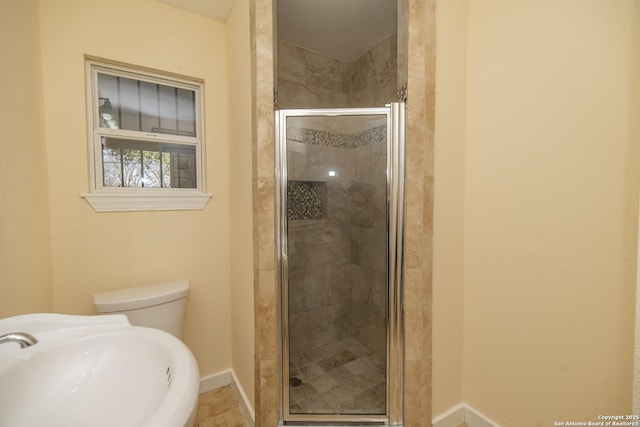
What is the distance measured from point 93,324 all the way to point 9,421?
0.27 meters

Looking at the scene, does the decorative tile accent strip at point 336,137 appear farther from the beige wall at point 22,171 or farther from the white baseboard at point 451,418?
the white baseboard at point 451,418

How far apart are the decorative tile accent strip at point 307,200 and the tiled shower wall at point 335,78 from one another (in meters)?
0.80

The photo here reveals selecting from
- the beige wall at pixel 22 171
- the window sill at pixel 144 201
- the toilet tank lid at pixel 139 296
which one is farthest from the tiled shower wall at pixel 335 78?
the toilet tank lid at pixel 139 296

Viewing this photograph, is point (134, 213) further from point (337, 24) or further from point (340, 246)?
point (337, 24)

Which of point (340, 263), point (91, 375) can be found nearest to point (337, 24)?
point (340, 263)

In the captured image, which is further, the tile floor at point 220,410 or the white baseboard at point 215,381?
the white baseboard at point 215,381

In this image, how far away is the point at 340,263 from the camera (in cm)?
207

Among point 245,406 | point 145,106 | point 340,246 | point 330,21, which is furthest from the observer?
point 340,246

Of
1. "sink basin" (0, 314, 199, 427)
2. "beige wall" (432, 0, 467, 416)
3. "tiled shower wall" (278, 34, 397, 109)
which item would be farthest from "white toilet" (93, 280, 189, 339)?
"tiled shower wall" (278, 34, 397, 109)

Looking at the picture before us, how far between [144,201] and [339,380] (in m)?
1.70

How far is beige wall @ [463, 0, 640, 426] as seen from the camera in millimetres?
969

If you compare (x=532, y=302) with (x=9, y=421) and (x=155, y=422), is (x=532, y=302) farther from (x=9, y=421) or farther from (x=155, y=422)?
(x=9, y=421)

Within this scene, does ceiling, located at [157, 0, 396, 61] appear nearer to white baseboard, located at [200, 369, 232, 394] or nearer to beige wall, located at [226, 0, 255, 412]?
beige wall, located at [226, 0, 255, 412]

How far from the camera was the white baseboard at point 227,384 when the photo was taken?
148cm
